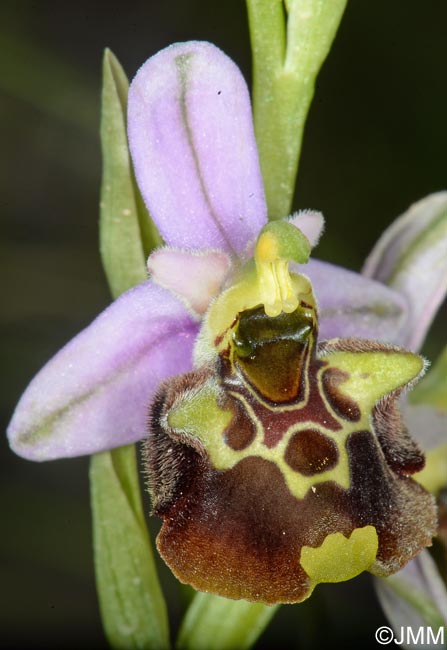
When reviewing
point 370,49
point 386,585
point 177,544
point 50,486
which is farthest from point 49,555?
point 370,49

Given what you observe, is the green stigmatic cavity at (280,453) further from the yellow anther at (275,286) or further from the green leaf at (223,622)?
the green leaf at (223,622)

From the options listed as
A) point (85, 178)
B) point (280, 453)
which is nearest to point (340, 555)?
point (280, 453)

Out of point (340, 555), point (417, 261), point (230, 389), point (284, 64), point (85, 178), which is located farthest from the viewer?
point (85, 178)

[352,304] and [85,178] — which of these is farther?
[85,178]

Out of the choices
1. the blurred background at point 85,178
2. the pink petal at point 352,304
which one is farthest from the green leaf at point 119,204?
the blurred background at point 85,178

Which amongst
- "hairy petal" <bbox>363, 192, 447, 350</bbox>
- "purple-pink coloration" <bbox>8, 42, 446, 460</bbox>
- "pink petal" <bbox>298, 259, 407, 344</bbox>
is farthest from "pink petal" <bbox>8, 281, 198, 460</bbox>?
"hairy petal" <bbox>363, 192, 447, 350</bbox>

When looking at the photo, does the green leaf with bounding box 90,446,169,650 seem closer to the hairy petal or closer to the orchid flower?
the orchid flower

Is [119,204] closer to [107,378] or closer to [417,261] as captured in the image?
[107,378]
